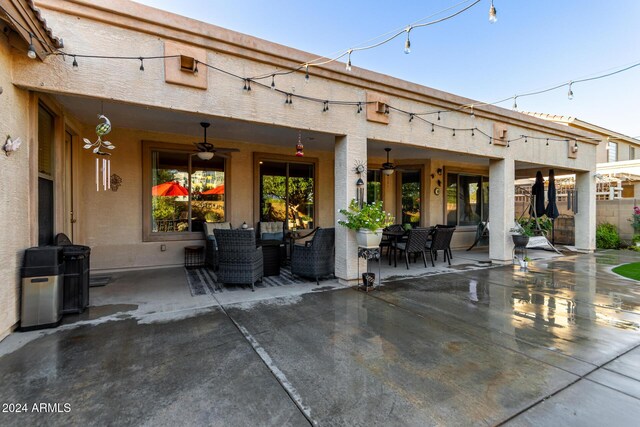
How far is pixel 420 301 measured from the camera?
4262 mm

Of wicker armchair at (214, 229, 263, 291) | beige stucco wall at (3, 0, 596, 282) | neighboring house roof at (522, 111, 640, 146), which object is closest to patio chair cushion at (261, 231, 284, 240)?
beige stucco wall at (3, 0, 596, 282)

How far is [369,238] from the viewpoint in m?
4.73

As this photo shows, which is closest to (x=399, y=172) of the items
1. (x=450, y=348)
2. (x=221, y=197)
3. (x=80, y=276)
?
(x=221, y=197)

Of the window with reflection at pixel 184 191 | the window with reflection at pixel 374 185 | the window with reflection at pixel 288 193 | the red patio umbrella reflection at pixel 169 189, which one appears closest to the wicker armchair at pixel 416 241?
the window with reflection at pixel 288 193

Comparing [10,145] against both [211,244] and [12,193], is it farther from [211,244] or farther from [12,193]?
[211,244]

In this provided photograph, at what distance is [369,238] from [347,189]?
91 cm

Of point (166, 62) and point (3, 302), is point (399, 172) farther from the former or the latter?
point (3, 302)

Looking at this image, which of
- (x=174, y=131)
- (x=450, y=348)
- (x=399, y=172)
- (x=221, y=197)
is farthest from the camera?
(x=399, y=172)

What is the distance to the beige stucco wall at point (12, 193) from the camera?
9.28 ft

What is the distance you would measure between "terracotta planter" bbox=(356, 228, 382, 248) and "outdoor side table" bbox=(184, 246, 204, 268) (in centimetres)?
357

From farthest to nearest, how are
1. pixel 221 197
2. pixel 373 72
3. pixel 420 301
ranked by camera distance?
pixel 221 197
pixel 373 72
pixel 420 301

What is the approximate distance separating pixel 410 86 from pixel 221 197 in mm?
4625

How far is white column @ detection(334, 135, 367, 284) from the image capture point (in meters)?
5.04

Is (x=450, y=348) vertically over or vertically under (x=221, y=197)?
under
